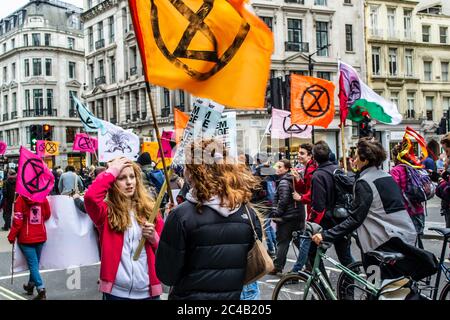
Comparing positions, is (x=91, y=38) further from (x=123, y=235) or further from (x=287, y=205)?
(x=123, y=235)

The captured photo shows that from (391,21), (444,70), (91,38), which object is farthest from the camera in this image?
(91,38)

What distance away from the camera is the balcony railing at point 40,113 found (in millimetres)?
65188

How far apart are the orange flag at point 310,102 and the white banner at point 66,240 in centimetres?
603

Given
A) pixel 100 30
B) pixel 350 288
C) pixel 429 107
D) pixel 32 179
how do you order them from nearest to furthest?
pixel 350 288 → pixel 32 179 → pixel 429 107 → pixel 100 30

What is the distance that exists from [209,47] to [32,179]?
4.26 meters

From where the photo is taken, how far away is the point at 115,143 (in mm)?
11914

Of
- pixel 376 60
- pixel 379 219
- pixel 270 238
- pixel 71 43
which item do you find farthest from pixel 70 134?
pixel 379 219

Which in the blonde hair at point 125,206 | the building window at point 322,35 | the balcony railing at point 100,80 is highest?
the building window at point 322,35

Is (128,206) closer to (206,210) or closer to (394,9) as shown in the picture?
(206,210)

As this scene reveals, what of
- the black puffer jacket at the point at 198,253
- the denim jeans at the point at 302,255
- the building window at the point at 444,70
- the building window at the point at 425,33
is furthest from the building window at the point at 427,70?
the black puffer jacket at the point at 198,253

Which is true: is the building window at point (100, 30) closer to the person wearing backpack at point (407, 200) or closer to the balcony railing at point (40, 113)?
the balcony railing at point (40, 113)

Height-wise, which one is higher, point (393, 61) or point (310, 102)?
point (393, 61)

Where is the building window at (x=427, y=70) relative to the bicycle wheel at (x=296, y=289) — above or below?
above

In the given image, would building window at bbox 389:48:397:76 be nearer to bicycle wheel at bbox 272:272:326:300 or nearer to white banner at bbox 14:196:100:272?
white banner at bbox 14:196:100:272
